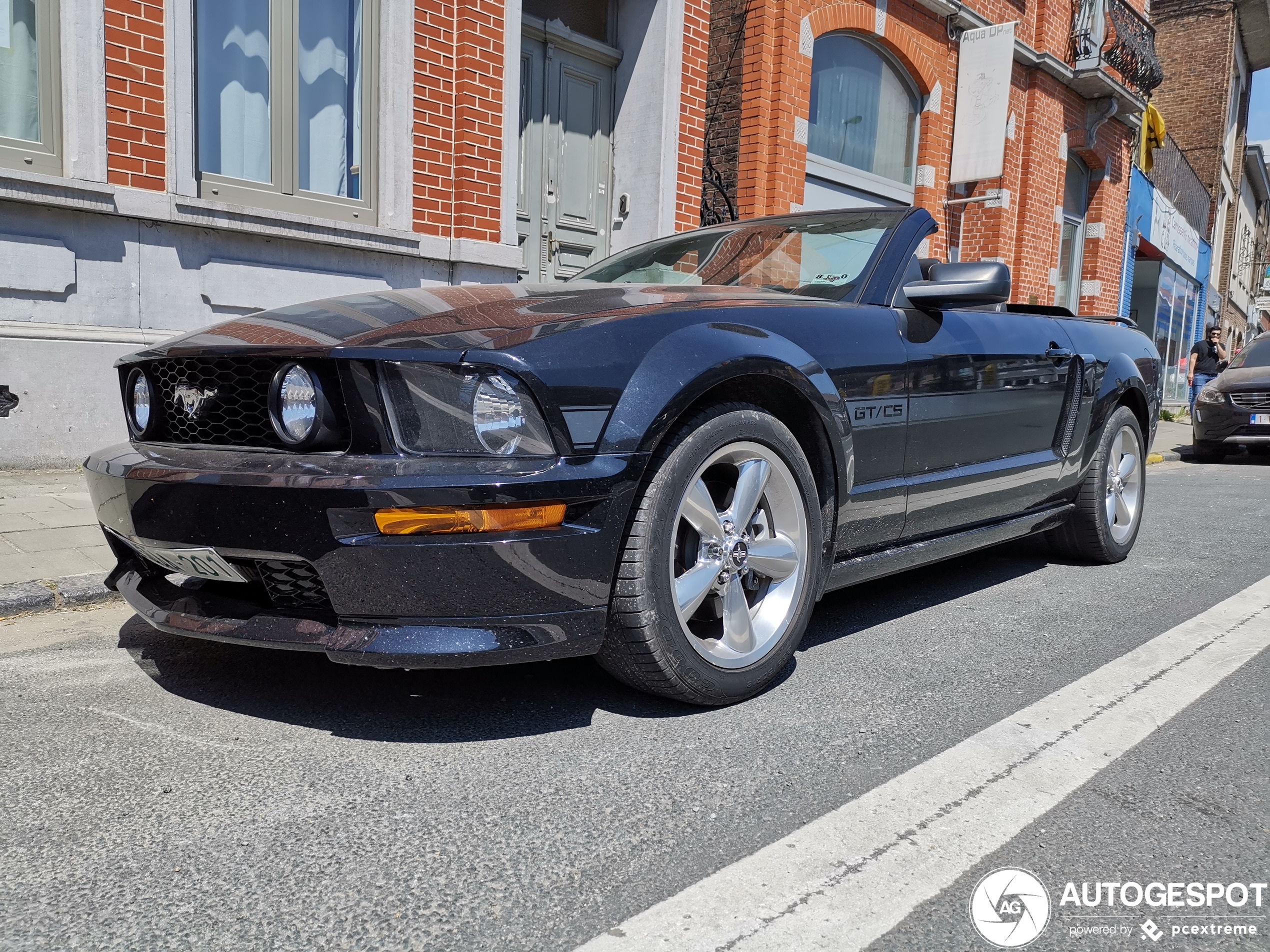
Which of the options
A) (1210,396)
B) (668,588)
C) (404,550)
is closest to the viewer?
(404,550)

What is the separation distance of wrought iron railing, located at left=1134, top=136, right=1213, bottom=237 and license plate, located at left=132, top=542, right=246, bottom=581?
1966 cm

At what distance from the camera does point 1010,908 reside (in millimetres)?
1714

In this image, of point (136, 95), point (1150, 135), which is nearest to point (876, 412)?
point (136, 95)

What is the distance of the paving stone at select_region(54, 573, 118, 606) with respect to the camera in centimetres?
350

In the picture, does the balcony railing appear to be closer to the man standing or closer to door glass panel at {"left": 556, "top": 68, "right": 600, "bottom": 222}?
the man standing

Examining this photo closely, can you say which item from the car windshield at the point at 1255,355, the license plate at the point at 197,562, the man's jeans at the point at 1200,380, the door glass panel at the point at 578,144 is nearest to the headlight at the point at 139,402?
the license plate at the point at 197,562

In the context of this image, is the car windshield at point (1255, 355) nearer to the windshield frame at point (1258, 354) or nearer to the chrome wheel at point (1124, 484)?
the windshield frame at point (1258, 354)

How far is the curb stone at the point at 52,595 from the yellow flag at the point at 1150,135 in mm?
18833

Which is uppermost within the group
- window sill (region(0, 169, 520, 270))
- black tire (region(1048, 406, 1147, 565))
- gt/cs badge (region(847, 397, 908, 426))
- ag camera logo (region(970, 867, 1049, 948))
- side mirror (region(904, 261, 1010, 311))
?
window sill (region(0, 169, 520, 270))

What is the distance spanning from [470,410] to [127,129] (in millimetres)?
4799

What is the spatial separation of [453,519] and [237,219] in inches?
192

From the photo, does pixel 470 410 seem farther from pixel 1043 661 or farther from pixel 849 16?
pixel 849 16

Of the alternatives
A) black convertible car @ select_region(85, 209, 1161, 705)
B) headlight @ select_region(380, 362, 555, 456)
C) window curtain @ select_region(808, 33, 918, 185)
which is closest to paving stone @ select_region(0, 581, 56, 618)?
black convertible car @ select_region(85, 209, 1161, 705)

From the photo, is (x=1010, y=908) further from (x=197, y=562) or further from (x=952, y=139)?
(x=952, y=139)
